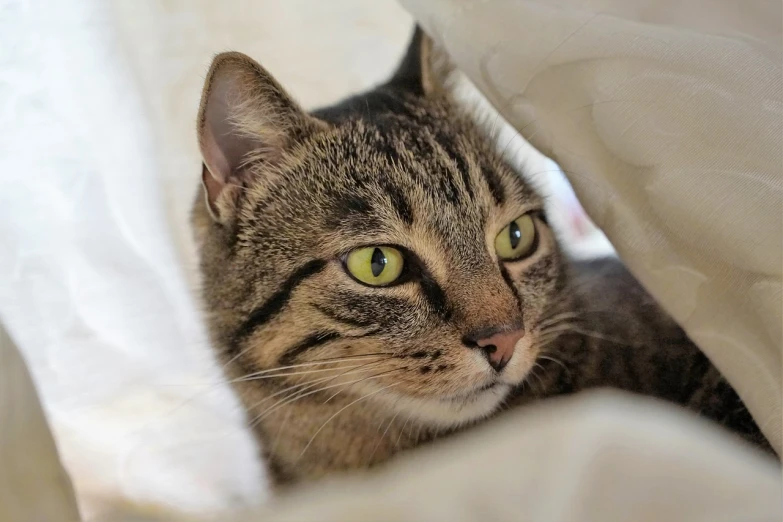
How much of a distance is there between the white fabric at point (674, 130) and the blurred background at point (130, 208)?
0.65 ft

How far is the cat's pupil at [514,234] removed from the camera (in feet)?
2.76

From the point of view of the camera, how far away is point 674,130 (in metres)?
0.60

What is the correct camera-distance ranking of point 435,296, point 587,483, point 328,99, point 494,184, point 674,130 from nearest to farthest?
point 587,483
point 674,130
point 435,296
point 494,184
point 328,99

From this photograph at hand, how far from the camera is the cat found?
0.71 metres

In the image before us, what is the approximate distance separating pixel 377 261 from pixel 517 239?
0.73 ft

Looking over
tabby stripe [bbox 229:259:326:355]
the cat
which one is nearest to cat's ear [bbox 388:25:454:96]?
the cat

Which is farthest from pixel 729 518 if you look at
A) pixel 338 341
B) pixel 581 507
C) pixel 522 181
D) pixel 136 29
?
pixel 136 29

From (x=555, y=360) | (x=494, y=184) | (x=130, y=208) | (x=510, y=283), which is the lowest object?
(x=555, y=360)

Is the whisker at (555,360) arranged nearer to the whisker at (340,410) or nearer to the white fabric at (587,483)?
the whisker at (340,410)

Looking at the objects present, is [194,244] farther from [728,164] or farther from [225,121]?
[728,164]

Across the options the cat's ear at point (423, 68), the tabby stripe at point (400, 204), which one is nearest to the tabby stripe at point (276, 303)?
the tabby stripe at point (400, 204)

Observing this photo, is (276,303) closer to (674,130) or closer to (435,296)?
(435,296)

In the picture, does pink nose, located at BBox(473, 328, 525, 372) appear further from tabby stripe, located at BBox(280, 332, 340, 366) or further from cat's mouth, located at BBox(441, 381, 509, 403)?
tabby stripe, located at BBox(280, 332, 340, 366)

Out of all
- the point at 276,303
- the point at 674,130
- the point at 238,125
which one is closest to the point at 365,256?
the point at 276,303
